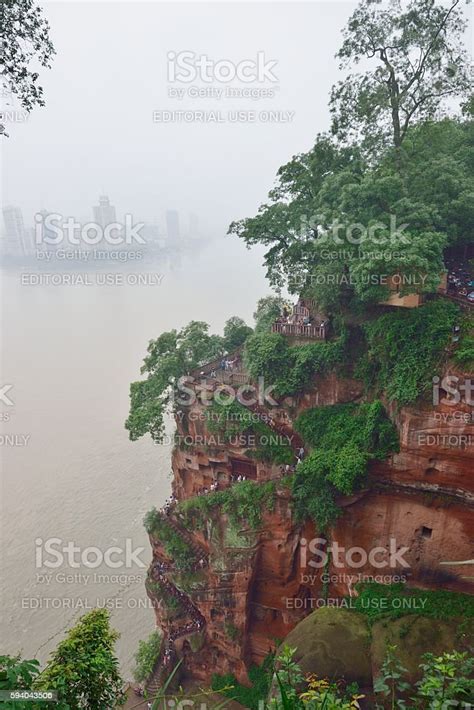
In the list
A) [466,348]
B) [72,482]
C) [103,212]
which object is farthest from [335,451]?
[103,212]

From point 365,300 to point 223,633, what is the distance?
36.9 feet

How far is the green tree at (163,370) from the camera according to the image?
15711 millimetres

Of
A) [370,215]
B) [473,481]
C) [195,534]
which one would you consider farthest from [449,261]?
[195,534]

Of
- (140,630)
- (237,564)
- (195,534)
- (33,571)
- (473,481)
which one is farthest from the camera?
(33,571)

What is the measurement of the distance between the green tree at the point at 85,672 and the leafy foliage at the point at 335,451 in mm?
7244

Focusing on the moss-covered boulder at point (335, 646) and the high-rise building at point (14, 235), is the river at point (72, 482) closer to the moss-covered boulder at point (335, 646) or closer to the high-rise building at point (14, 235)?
the moss-covered boulder at point (335, 646)

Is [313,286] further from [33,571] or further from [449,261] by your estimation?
[33,571]

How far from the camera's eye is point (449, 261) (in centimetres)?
1352

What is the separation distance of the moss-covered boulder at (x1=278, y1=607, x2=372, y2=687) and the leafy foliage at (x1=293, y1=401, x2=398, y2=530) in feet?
7.60

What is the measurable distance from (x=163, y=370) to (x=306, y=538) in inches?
294

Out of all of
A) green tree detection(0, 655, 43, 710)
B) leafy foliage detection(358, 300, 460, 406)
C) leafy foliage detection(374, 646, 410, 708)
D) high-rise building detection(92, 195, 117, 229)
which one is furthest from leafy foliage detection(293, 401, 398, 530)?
high-rise building detection(92, 195, 117, 229)

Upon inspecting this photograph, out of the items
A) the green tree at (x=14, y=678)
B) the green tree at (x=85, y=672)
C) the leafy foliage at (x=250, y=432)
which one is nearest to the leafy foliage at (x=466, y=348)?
the leafy foliage at (x=250, y=432)

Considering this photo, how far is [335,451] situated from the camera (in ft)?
38.9

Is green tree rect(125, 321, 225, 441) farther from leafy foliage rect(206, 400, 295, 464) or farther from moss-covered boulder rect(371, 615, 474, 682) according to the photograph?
moss-covered boulder rect(371, 615, 474, 682)
